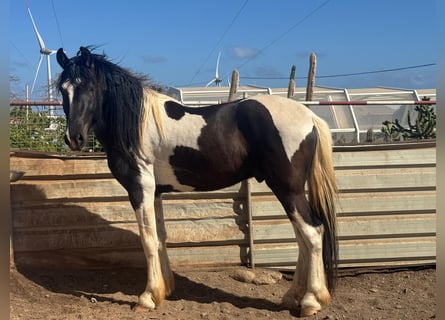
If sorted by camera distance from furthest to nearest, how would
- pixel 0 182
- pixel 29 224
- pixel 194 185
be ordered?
pixel 29 224
pixel 194 185
pixel 0 182

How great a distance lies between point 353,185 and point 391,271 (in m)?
0.99

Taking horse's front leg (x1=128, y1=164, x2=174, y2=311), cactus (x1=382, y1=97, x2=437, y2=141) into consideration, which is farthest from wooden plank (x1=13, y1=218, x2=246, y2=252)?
cactus (x1=382, y1=97, x2=437, y2=141)

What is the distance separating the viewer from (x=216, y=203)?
15.4ft

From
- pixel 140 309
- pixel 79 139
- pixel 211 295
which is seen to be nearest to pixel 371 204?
pixel 211 295

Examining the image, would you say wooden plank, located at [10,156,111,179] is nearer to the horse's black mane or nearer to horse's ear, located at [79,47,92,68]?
the horse's black mane

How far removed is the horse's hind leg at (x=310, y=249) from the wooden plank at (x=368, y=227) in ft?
3.15

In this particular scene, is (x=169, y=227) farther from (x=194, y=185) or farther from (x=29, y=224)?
→ (x=29, y=224)

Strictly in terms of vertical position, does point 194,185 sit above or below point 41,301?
above

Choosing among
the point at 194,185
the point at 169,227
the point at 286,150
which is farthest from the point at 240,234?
the point at 286,150

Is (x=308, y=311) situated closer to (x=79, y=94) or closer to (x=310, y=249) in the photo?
(x=310, y=249)

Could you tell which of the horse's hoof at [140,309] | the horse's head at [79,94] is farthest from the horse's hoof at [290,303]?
the horse's head at [79,94]

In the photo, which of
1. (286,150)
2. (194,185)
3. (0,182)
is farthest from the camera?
(194,185)

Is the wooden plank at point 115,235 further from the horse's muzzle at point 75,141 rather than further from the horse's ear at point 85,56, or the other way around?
the horse's ear at point 85,56

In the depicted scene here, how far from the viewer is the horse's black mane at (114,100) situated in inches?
145
